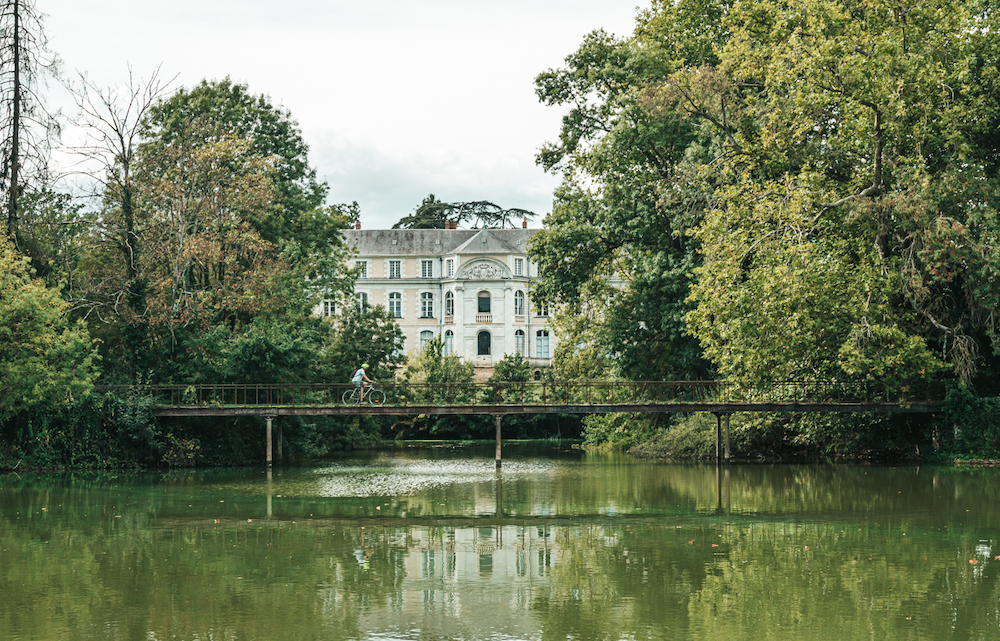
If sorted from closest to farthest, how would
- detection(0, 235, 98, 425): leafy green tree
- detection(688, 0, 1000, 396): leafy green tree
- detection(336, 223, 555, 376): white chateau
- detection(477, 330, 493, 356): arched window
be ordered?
1. detection(688, 0, 1000, 396): leafy green tree
2. detection(0, 235, 98, 425): leafy green tree
3. detection(336, 223, 555, 376): white chateau
4. detection(477, 330, 493, 356): arched window

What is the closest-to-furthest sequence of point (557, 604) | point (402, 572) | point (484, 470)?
point (557, 604), point (402, 572), point (484, 470)

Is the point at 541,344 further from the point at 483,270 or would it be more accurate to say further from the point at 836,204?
the point at 836,204

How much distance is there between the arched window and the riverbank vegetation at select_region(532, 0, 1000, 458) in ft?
131

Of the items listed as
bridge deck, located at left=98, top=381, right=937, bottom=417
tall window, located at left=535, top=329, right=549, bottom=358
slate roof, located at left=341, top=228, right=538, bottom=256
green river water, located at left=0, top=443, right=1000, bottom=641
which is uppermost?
slate roof, located at left=341, top=228, right=538, bottom=256

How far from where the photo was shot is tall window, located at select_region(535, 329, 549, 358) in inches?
2813

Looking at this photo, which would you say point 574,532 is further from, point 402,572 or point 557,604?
point 557,604

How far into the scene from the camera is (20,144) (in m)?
30.5

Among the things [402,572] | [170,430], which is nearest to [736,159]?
[170,430]

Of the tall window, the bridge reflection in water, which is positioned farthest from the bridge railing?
the tall window

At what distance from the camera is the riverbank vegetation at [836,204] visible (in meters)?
25.8

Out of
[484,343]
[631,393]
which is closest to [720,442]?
[631,393]

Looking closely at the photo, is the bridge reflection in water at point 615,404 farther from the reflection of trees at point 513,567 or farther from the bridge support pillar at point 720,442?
the reflection of trees at point 513,567

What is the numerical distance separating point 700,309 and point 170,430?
588 inches

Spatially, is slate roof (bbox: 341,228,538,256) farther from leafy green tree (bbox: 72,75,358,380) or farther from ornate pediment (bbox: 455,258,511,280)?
leafy green tree (bbox: 72,75,358,380)
